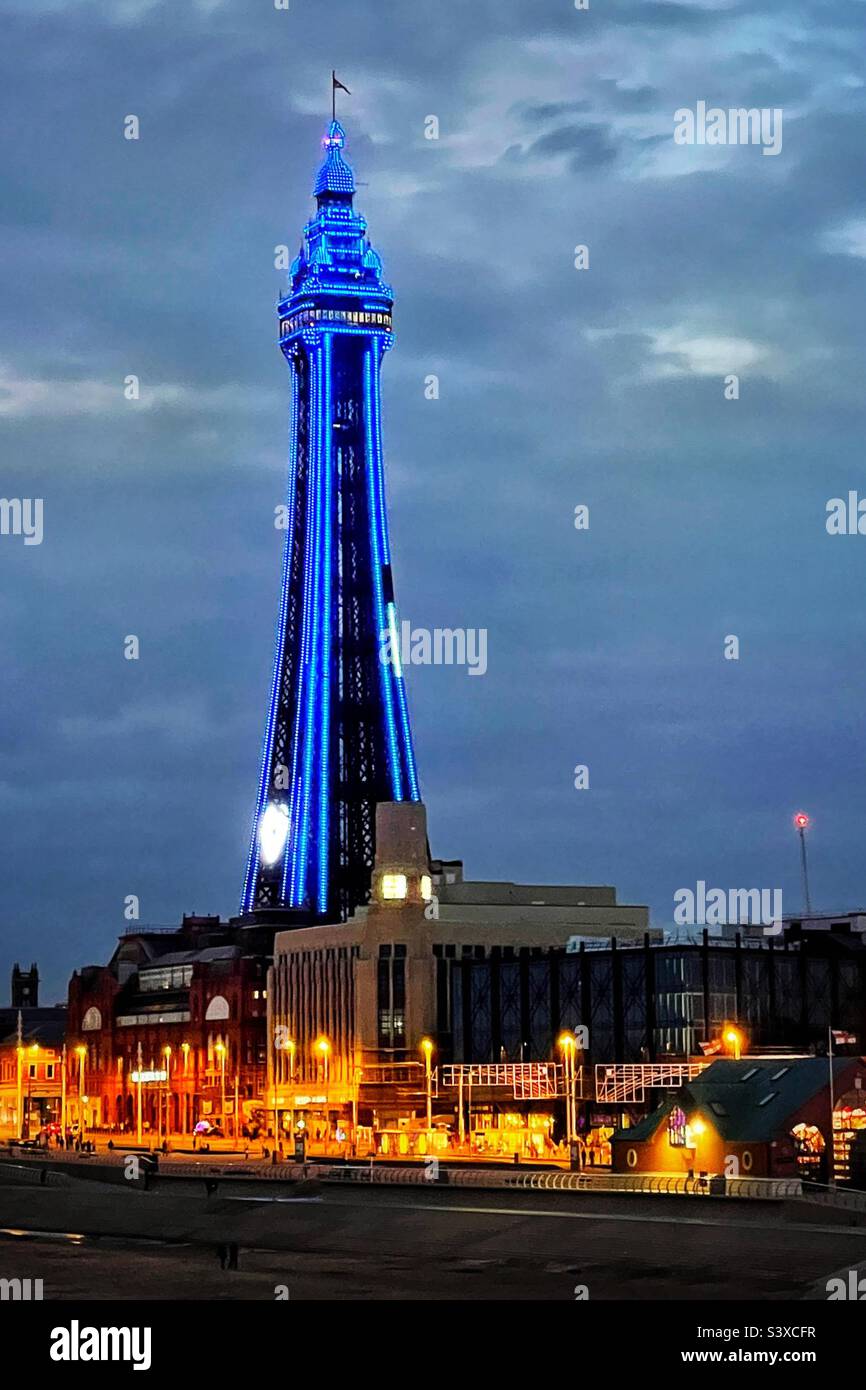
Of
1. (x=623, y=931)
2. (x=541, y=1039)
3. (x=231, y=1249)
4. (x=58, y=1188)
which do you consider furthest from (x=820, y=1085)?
(x=623, y=931)

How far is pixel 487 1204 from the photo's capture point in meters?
95.3

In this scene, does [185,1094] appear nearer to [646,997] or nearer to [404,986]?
[404,986]

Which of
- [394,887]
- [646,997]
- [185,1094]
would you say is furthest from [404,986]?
[185,1094]

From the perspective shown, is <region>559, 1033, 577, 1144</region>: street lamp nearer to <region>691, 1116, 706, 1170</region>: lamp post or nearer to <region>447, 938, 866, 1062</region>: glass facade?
<region>447, 938, 866, 1062</region>: glass facade

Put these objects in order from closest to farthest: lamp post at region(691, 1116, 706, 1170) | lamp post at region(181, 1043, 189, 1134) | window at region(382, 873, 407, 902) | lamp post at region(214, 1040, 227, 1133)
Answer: lamp post at region(691, 1116, 706, 1170) → window at region(382, 873, 407, 902) → lamp post at region(214, 1040, 227, 1133) → lamp post at region(181, 1043, 189, 1134)

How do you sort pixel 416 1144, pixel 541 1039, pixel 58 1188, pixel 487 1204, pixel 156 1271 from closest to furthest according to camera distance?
1. pixel 156 1271
2. pixel 487 1204
3. pixel 58 1188
4. pixel 416 1144
5. pixel 541 1039

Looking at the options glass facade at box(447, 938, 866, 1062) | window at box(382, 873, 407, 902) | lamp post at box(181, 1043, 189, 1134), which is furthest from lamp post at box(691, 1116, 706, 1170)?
lamp post at box(181, 1043, 189, 1134)

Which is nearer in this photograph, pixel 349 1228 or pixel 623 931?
pixel 349 1228

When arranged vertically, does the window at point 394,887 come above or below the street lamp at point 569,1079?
above

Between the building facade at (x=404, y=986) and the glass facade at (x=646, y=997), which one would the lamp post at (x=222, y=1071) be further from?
the glass facade at (x=646, y=997)

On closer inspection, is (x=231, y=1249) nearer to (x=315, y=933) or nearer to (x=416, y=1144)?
(x=416, y=1144)

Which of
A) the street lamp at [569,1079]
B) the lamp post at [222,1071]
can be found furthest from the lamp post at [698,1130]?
the lamp post at [222,1071]

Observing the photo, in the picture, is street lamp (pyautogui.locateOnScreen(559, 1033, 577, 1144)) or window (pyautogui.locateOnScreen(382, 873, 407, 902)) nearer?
street lamp (pyautogui.locateOnScreen(559, 1033, 577, 1144))

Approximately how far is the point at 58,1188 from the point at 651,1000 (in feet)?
136
